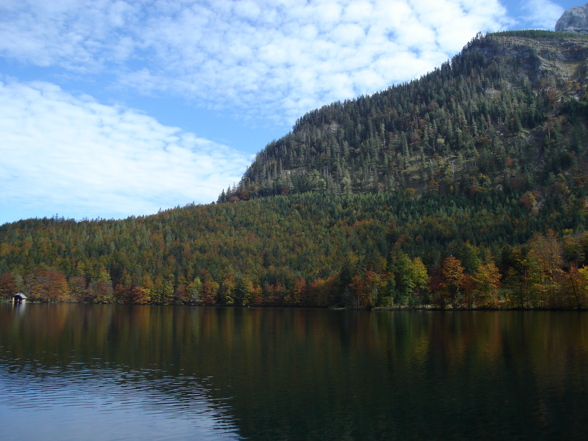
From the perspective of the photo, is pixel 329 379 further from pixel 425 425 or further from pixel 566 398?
pixel 566 398

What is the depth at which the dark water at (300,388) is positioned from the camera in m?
25.1

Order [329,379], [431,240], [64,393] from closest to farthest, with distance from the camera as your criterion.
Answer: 1. [64,393]
2. [329,379]
3. [431,240]

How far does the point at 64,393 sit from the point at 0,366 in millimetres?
A: 13353

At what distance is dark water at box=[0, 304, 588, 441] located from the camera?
2511cm

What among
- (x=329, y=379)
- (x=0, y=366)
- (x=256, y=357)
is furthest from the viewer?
(x=256, y=357)

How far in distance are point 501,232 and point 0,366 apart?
461ft

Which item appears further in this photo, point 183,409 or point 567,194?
point 567,194

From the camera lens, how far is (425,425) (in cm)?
2520

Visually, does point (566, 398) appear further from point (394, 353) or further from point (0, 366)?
point (0, 366)

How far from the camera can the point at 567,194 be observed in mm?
181625

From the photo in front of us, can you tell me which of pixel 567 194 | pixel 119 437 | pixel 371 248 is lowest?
pixel 119 437

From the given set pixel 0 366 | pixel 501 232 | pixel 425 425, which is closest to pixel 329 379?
pixel 425 425

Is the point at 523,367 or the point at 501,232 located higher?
the point at 501,232

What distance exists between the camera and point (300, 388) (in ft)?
110
